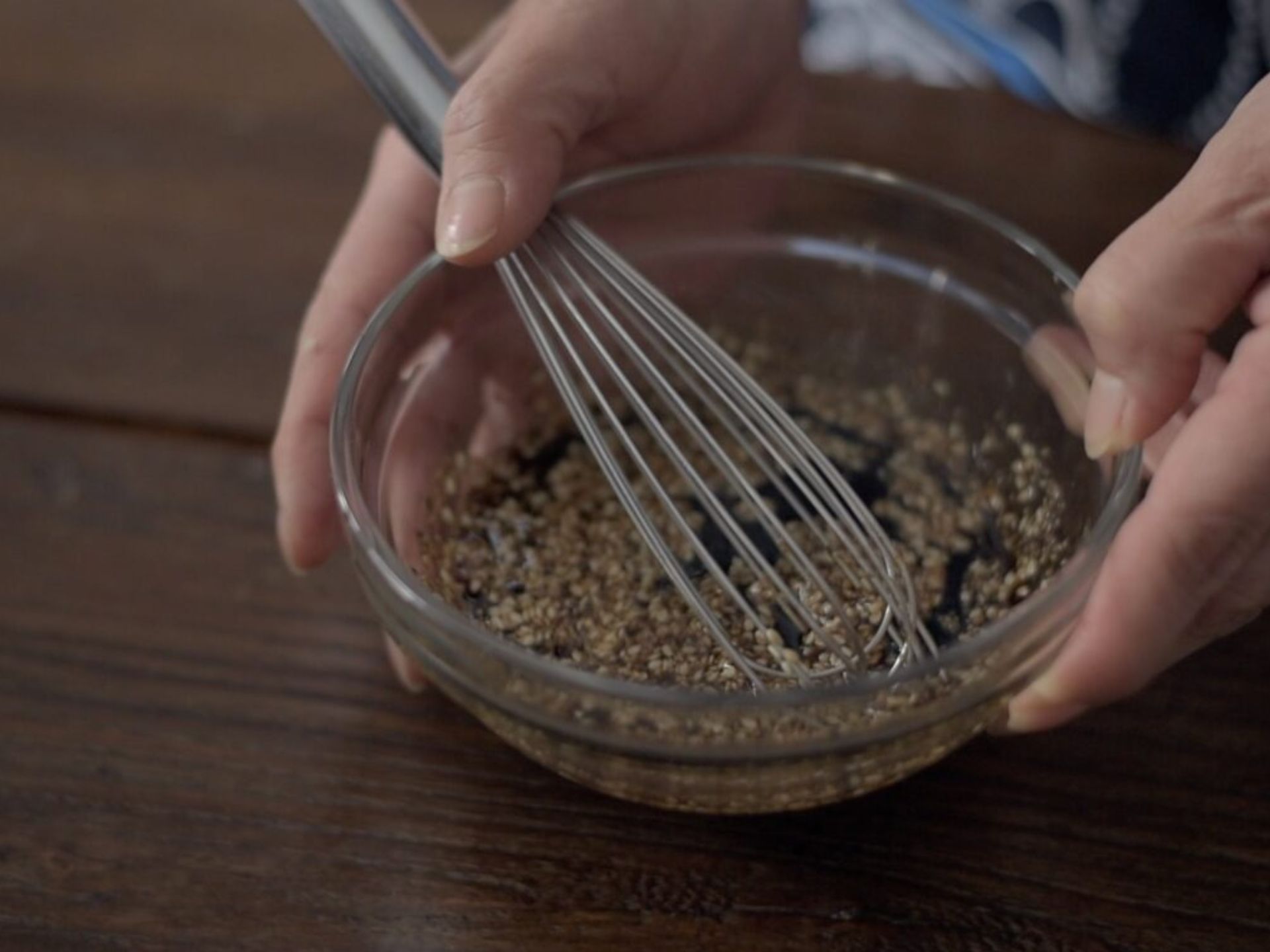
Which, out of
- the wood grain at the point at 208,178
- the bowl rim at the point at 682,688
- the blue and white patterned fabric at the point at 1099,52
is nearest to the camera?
the bowl rim at the point at 682,688

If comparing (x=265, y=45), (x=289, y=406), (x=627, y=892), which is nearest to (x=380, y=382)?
(x=289, y=406)

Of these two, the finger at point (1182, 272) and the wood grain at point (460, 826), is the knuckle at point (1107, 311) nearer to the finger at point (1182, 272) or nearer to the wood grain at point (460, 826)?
the finger at point (1182, 272)

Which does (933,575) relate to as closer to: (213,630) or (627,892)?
(627,892)

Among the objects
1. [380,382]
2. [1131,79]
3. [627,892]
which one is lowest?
[1131,79]

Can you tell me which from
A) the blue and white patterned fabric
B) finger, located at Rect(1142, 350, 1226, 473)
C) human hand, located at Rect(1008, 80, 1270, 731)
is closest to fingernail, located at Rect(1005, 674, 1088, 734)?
human hand, located at Rect(1008, 80, 1270, 731)

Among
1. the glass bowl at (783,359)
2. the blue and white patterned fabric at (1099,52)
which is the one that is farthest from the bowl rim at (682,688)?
the blue and white patterned fabric at (1099,52)

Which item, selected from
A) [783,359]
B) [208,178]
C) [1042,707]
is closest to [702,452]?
[783,359]
